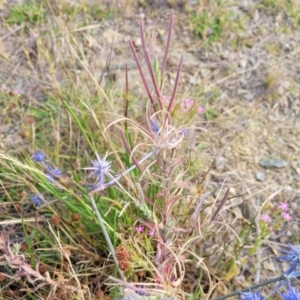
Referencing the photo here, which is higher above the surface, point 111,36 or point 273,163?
point 111,36

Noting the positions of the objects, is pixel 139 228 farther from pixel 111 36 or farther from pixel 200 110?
pixel 111 36

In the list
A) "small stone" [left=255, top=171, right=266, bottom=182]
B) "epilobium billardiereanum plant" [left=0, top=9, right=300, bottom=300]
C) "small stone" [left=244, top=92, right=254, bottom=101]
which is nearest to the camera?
"epilobium billardiereanum plant" [left=0, top=9, right=300, bottom=300]

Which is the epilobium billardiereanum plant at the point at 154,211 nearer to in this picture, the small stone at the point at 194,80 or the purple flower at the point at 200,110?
the purple flower at the point at 200,110

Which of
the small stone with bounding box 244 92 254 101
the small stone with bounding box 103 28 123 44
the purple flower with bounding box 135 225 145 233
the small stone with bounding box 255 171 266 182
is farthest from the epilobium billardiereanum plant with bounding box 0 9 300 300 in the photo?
the small stone with bounding box 103 28 123 44

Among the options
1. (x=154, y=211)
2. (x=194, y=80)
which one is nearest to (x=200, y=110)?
(x=194, y=80)

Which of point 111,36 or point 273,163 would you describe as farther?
point 111,36

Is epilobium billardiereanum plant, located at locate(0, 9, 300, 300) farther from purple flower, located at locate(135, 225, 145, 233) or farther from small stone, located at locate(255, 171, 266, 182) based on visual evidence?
small stone, located at locate(255, 171, 266, 182)

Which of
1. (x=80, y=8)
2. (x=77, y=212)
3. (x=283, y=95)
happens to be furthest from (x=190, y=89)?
(x=77, y=212)

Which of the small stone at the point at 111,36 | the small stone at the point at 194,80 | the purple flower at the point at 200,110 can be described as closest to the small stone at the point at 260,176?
the purple flower at the point at 200,110
